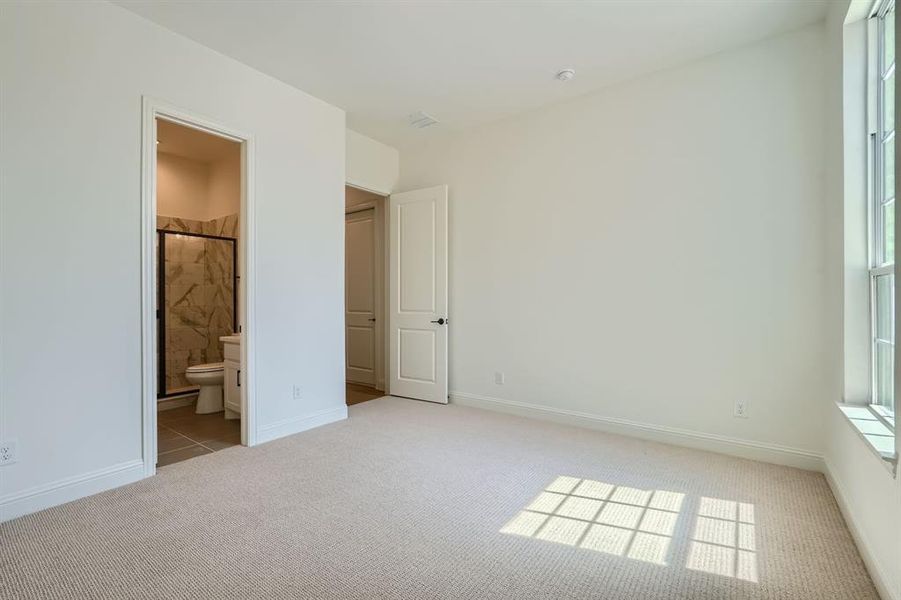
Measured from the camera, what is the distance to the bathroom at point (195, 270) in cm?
436

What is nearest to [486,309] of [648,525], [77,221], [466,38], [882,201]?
[466,38]

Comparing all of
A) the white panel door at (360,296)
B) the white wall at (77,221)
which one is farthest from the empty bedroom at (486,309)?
the white panel door at (360,296)

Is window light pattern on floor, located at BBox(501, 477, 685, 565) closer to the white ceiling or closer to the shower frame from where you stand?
the white ceiling

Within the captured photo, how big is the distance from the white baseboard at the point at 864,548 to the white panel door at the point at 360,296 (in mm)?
4463

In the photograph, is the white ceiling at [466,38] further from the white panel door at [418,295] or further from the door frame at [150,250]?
the white panel door at [418,295]

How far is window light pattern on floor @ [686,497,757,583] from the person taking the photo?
1.79 m

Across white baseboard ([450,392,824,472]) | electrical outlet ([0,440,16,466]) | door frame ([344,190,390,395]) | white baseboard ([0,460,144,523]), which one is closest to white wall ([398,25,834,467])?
white baseboard ([450,392,824,472])

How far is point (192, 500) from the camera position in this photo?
2389 millimetres

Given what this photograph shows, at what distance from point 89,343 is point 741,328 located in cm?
413

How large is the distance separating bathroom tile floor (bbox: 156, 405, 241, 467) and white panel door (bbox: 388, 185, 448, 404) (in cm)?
175

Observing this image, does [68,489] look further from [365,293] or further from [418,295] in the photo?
[365,293]

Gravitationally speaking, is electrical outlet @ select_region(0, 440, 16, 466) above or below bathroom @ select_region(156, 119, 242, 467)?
below

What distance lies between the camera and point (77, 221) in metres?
2.45

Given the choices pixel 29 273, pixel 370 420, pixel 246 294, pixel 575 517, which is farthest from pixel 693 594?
pixel 29 273
